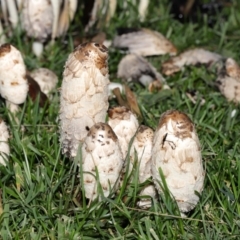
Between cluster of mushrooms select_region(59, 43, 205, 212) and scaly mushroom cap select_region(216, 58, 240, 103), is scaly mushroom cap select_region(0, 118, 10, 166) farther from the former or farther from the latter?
scaly mushroom cap select_region(216, 58, 240, 103)

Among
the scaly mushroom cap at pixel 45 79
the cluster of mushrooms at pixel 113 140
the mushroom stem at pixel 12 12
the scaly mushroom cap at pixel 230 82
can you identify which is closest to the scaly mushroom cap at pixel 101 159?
the cluster of mushrooms at pixel 113 140

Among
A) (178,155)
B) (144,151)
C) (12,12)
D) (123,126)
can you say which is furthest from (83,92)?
(12,12)

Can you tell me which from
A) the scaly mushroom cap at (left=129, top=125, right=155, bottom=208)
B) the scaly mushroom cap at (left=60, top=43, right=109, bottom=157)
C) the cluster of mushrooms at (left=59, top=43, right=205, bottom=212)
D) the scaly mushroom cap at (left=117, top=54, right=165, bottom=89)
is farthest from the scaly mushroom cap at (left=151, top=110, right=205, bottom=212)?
the scaly mushroom cap at (left=117, top=54, right=165, bottom=89)

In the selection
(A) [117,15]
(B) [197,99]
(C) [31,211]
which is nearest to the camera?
(C) [31,211]

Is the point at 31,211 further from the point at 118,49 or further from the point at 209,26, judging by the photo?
the point at 209,26

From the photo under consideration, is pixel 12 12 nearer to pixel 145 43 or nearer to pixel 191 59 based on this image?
pixel 145 43

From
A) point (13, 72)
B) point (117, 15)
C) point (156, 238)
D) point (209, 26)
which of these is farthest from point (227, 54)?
point (156, 238)
